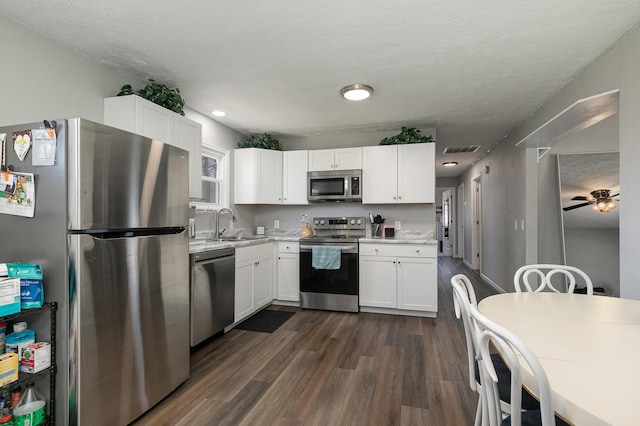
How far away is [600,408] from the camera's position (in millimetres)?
715

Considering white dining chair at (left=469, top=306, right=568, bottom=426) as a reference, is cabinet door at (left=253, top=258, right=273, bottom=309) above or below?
below

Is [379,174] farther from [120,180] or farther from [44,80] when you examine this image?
[44,80]

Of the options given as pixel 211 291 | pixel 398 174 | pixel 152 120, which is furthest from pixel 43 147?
pixel 398 174

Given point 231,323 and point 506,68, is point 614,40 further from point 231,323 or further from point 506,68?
point 231,323

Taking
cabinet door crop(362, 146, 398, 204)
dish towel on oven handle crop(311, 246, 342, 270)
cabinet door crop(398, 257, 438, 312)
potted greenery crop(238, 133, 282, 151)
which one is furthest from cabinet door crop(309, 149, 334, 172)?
cabinet door crop(398, 257, 438, 312)

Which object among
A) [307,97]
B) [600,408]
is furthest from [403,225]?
[600,408]

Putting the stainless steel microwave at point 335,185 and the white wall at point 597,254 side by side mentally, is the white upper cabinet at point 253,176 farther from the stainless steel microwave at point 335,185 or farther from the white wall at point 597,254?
the white wall at point 597,254

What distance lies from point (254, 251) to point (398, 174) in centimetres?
204

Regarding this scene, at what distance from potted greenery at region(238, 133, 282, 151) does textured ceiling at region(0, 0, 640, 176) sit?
3.04ft

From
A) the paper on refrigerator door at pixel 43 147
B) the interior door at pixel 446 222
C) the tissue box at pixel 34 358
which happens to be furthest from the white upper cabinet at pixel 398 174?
the interior door at pixel 446 222

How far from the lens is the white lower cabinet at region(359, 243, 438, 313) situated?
3.66 metres

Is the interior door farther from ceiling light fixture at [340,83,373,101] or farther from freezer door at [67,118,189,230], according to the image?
freezer door at [67,118,189,230]

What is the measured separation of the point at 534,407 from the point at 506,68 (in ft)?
8.09

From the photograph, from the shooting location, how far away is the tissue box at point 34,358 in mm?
1443
